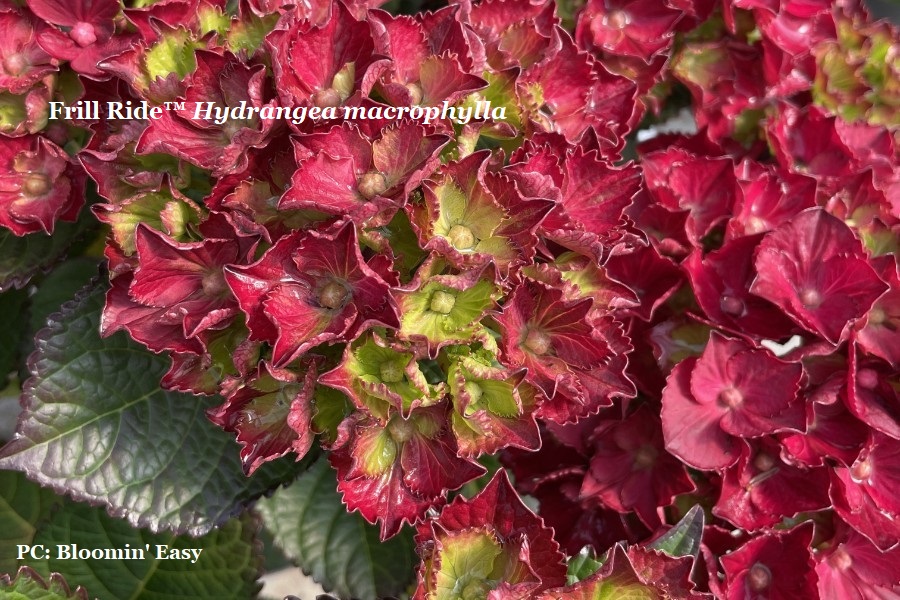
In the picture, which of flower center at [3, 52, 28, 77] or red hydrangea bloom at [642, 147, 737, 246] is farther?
red hydrangea bloom at [642, 147, 737, 246]

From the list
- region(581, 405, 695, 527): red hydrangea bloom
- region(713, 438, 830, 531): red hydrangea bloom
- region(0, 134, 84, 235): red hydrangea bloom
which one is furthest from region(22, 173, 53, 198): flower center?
region(713, 438, 830, 531): red hydrangea bloom

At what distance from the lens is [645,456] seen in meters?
0.84

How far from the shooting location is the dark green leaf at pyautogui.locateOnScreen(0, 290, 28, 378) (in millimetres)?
1016

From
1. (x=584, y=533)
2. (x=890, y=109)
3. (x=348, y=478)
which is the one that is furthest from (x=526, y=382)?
(x=890, y=109)

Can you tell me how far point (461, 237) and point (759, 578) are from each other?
0.43m

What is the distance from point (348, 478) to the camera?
678mm

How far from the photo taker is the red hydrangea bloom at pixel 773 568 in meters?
0.78

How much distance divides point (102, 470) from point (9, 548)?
1.07 feet

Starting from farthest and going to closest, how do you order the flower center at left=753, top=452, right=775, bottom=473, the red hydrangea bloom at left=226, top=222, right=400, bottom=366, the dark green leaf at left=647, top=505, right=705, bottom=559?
the flower center at left=753, top=452, right=775, bottom=473 < the dark green leaf at left=647, top=505, right=705, bottom=559 < the red hydrangea bloom at left=226, top=222, right=400, bottom=366

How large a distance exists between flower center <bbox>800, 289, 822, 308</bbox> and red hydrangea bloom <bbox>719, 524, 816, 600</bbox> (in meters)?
0.20

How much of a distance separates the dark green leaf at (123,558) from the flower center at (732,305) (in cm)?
58

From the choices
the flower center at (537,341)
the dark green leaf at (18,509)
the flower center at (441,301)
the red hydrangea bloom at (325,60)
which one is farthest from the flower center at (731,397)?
the dark green leaf at (18,509)

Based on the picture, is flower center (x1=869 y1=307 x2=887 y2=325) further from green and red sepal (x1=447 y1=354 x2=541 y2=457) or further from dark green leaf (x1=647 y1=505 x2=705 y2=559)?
green and red sepal (x1=447 y1=354 x2=541 y2=457)

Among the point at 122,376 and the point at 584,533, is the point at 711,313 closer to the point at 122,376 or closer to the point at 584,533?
the point at 584,533
